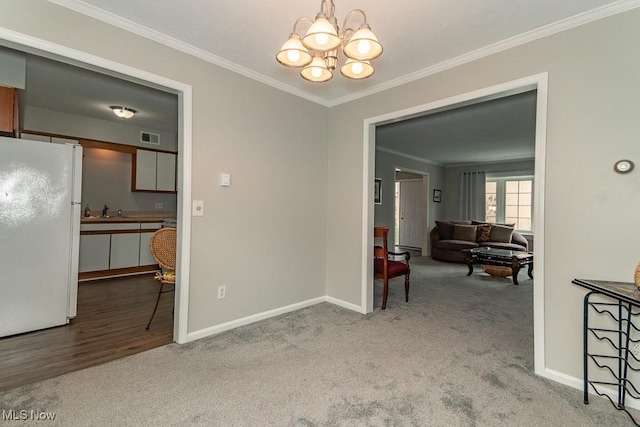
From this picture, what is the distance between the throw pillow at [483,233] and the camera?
6809mm

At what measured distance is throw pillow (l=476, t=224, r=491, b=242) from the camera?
22.3ft

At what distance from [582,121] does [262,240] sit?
275 centimetres

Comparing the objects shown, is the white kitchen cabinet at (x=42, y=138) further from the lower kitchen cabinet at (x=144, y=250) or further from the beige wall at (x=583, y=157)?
the beige wall at (x=583, y=157)

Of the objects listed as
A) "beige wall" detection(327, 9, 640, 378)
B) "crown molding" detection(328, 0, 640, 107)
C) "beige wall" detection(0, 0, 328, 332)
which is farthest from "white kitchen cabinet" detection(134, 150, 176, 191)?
"beige wall" detection(327, 9, 640, 378)

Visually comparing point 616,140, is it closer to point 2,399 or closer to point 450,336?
point 450,336

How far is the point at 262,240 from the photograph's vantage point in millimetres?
3160

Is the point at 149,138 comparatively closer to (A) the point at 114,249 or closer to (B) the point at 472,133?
(A) the point at 114,249

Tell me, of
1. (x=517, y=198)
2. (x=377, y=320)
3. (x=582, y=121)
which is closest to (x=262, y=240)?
(x=377, y=320)

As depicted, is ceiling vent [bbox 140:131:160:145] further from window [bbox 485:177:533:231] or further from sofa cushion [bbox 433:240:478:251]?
window [bbox 485:177:533:231]

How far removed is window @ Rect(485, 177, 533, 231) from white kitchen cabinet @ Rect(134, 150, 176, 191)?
7.71 meters

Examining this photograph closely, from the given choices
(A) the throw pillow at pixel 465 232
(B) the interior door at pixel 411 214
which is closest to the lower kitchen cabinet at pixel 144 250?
(A) the throw pillow at pixel 465 232

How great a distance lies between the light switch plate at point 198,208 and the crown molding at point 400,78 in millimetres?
1259

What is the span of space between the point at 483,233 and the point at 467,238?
36 centimetres

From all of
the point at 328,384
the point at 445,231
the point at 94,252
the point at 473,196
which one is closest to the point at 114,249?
the point at 94,252
